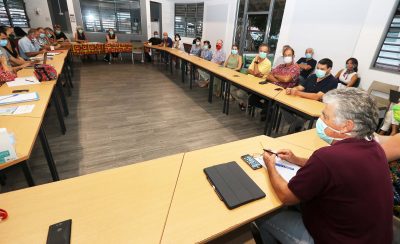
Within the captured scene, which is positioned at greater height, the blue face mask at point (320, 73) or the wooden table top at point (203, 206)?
the blue face mask at point (320, 73)

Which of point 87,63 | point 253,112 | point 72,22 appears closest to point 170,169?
point 253,112

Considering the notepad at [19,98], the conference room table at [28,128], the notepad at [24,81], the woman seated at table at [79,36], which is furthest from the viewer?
the woman seated at table at [79,36]

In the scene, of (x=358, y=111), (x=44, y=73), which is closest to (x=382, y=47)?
(x=358, y=111)

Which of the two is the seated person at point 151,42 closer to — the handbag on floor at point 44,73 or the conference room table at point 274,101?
the conference room table at point 274,101

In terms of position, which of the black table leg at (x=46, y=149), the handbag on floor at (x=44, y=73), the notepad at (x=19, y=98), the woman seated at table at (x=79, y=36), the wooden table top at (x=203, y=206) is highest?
the woman seated at table at (x=79, y=36)

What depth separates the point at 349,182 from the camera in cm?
90

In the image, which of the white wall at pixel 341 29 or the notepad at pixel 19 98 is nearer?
the notepad at pixel 19 98

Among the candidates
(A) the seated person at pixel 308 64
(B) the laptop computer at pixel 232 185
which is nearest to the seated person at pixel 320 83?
(A) the seated person at pixel 308 64

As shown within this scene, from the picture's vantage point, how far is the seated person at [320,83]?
114 inches

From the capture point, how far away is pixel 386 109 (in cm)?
362

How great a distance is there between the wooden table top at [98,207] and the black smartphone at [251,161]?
1.65 ft

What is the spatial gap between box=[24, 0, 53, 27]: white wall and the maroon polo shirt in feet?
34.4

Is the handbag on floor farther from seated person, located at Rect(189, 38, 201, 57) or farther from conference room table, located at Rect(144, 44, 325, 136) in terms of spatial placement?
seated person, located at Rect(189, 38, 201, 57)

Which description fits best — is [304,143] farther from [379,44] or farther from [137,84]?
[137,84]
